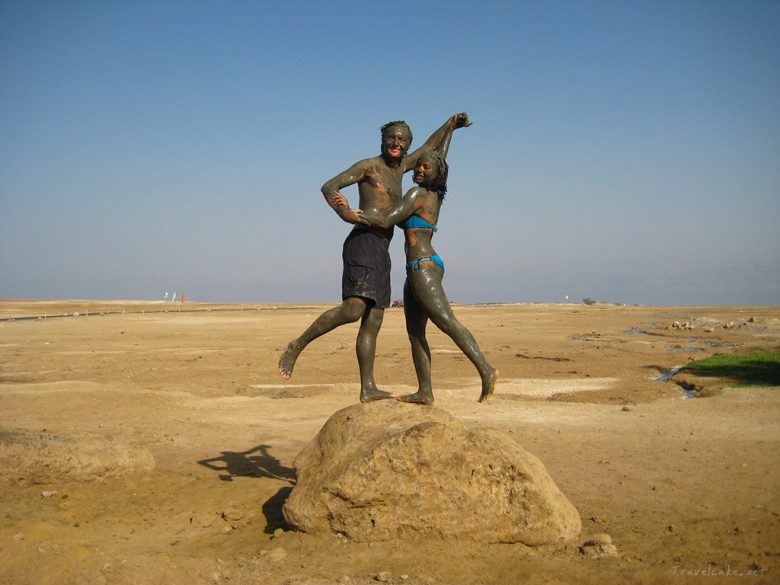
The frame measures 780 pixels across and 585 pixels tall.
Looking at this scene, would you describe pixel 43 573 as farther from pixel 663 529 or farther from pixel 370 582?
pixel 663 529

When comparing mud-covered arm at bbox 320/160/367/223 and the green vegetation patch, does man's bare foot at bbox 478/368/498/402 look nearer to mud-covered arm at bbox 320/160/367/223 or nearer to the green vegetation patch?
mud-covered arm at bbox 320/160/367/223

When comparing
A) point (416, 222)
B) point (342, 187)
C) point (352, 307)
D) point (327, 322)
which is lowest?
point (327, 322)

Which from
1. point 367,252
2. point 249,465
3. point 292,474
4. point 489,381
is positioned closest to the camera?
point 489,381

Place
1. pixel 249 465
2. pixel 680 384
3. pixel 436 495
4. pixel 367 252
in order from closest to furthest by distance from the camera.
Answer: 1. pixel 436 495
2. pixel 367 252
3. pixel 249 465
4. pixel 680 384

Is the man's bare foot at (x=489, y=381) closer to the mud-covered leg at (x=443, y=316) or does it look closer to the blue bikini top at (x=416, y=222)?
the mud-covered leg at (x=443, y=316)

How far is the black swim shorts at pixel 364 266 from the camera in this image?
659cm

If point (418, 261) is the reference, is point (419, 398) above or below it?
below

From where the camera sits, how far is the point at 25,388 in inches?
528

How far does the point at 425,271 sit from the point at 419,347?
2.96 feet

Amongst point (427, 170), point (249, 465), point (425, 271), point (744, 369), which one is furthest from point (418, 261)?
point (744, 369)

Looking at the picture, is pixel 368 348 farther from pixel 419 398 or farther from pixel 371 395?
pixel 419 398

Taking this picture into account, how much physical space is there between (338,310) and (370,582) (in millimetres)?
2827

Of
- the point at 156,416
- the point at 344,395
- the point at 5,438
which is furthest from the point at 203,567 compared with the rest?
the point at 344,395

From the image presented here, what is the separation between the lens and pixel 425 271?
651 centimetres
